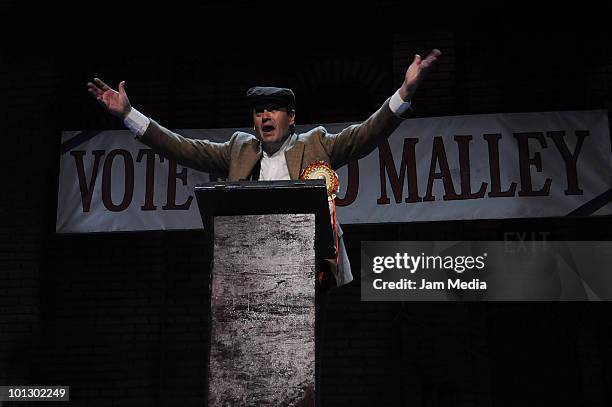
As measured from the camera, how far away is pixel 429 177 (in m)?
7.60

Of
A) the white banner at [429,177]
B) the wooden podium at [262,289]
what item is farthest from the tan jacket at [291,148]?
the white banner at [429,177]

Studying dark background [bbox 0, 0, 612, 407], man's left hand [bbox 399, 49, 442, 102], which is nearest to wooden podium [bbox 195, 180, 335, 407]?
man's left hand [bbox 399, 49, 442, 102]

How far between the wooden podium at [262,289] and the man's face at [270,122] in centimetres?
96

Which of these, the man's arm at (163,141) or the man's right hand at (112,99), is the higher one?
the man's right hand at (112,99)

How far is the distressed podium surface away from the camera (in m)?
3.22

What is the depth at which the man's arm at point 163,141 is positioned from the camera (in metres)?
4.60

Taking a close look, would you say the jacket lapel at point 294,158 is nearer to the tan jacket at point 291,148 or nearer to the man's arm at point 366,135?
the tan jacket at point 291,148

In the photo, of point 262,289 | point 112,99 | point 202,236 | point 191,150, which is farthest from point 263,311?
point 202,236

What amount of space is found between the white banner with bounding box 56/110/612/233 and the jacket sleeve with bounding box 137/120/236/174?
3163 millimetres

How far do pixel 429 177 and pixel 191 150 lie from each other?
3508 mm

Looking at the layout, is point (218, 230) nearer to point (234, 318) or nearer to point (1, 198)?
point (234, 318)

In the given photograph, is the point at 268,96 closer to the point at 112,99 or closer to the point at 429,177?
the point at 112,99

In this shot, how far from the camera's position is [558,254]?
7.62 metres

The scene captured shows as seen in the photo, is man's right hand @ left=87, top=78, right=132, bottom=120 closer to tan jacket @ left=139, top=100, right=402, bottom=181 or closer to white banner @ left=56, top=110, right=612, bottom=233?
tan jacket @ left=139, top=100, right=402, bottom=181
